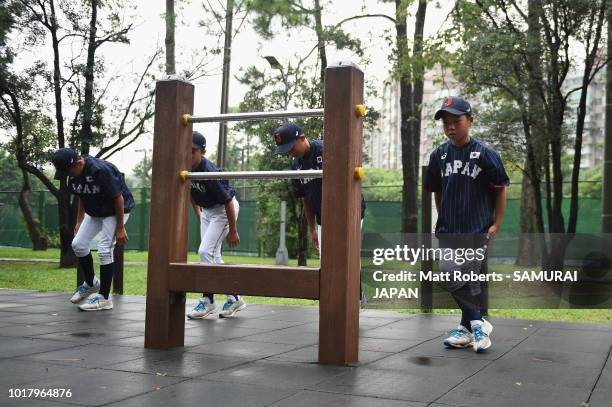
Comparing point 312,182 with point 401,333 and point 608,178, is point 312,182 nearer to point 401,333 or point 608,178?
point 401,333

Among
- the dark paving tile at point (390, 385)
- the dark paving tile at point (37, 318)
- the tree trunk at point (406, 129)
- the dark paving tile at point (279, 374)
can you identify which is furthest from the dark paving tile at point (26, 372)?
the tree trunk at point (406, 129)

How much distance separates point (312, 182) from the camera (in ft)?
17.9

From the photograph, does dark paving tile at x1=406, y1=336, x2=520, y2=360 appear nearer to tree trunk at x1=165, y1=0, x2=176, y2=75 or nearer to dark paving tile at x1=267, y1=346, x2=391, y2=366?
dark paving tile at x1=267, y1=346, x2=391, y2=366

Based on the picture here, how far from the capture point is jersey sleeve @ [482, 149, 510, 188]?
14.2ft

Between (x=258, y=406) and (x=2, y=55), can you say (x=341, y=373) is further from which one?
(x=2, y=55)

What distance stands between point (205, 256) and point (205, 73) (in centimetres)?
984

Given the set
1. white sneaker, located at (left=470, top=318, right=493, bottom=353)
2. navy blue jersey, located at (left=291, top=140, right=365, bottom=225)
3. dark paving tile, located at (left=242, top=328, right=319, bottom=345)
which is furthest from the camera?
navy blue jersey, located at (left=291, top=140, right=365, bottom=225)

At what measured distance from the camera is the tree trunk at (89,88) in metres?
13.2

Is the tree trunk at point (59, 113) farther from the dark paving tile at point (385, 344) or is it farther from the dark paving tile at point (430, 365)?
the dark paving tile at point (430, 365)

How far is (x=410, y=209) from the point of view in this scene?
14648 mm

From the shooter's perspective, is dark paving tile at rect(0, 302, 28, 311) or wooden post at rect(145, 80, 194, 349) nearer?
wooden post at rect(145, 80, 194, 349)

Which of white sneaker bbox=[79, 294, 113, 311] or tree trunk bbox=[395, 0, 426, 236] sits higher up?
tree trunk bbox=[395, 0, 426, 236]

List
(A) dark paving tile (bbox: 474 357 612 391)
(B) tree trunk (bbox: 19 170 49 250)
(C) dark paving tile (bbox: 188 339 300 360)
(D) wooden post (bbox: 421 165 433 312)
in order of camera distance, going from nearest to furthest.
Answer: (A) dark paving tile (bbox: 474 357 612 391)
(C) dark paving tile (bbox: 188 339 300 360)
(D) wooden post (bbox: 421 165 433 312)
(B) tree trunk (bbox: 19 170 49 250)

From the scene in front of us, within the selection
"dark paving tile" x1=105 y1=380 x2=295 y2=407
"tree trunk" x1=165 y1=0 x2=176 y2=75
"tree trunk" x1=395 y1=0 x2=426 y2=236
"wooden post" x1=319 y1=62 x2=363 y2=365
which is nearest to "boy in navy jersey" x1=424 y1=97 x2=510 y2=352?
"wooden post" x1=319 y1=62 x2=363 y2=365
